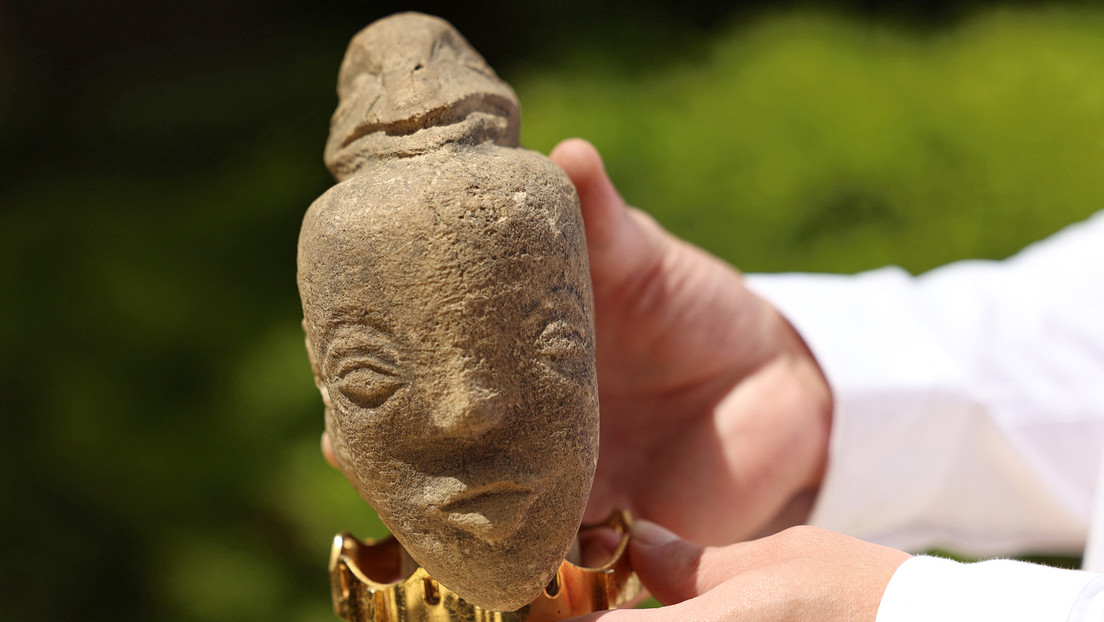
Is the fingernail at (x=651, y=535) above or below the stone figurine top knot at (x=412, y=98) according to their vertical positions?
below

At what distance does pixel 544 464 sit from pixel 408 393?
129 millimetres

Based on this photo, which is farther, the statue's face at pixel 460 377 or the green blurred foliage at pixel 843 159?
the green blurred foliage at pixel 843 159

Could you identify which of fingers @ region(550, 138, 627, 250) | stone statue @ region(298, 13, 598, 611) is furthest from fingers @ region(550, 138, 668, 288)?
stone statue @ region(298, 13, 598, 611)

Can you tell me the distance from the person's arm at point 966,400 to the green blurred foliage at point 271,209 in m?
0.81

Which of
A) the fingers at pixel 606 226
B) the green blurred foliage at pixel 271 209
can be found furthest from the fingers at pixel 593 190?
the green blurred foliage at pixel 271 209

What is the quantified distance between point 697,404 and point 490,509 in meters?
0.65

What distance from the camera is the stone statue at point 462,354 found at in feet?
2.35

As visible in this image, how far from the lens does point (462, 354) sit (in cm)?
71

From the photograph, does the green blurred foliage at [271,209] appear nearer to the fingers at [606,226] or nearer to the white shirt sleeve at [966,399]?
the white shirt sleeve at [966,399]

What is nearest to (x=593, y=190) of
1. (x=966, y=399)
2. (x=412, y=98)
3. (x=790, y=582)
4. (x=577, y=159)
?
(x=577, y=159)

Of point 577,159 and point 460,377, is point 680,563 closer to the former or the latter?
point 460,377

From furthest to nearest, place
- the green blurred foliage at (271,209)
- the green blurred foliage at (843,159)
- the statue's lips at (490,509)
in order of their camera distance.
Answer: the green blurred foliage at (843,159) → the green blurred foliage at (271,209) → the statue's lips at (490,509)

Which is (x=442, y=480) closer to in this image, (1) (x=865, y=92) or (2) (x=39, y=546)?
(2) (x=39, y=546)

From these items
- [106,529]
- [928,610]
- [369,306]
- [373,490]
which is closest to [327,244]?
[369,306]
